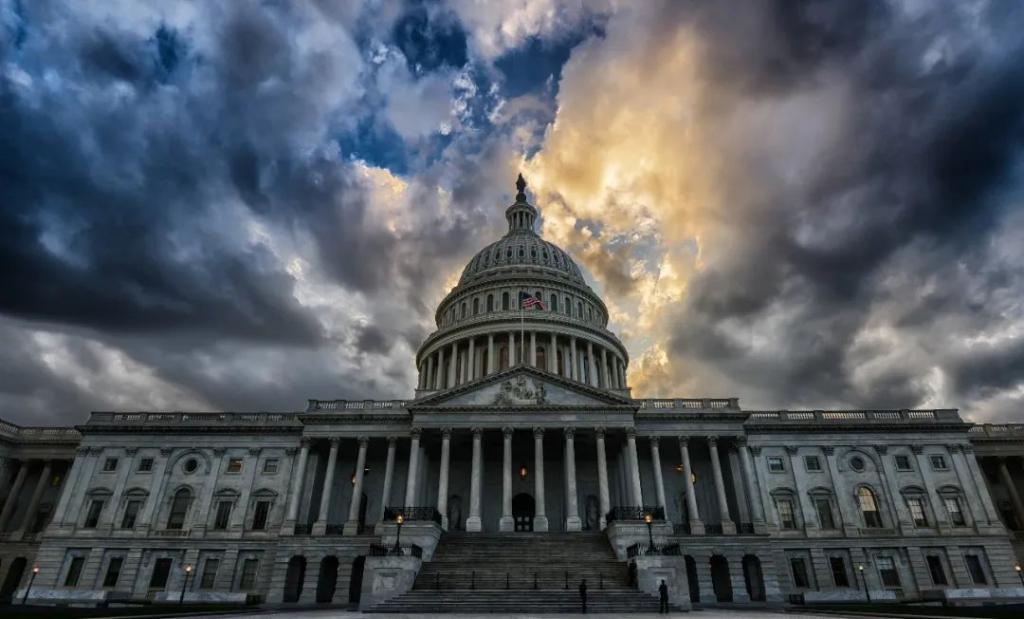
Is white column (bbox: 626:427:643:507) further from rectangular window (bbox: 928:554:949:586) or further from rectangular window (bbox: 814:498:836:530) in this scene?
rectangular window (bbox: 928:554:949:586)

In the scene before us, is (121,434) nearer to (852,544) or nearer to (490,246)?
(490,246)

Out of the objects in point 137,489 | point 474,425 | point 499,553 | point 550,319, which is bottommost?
point 499,553

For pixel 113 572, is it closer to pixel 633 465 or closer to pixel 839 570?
pixel 633 465

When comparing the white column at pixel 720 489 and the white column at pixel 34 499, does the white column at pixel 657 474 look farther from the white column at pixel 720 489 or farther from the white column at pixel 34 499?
the white column at pixel 34 499

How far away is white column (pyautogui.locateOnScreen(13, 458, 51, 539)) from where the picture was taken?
50862 mm

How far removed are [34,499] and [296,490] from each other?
27.2 metres

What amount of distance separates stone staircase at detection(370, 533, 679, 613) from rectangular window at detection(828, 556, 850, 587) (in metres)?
19.5

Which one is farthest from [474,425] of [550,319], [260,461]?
[550,319]

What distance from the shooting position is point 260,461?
4884 centimetres

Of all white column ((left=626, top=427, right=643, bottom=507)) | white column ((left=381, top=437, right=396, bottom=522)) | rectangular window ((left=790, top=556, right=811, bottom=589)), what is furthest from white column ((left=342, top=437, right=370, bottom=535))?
rectangular window ((left=790, top=556, right=811, bottom=589))

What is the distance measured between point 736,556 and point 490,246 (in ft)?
176

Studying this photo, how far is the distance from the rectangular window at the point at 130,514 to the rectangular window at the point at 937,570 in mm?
62266

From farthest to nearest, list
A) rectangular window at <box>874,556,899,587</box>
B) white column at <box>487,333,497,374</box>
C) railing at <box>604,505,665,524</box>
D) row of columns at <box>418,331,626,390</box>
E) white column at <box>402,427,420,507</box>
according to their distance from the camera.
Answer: row of columns at <box>418,331,626,390</box>
white column at <box>487,333,497,374</box>
rectangular window at <box>874,556,899,587</box>
white column at <box>402,427,420,507</box>
railing at <box>604,505,665,524</box>

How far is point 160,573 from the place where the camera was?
44719 mm
